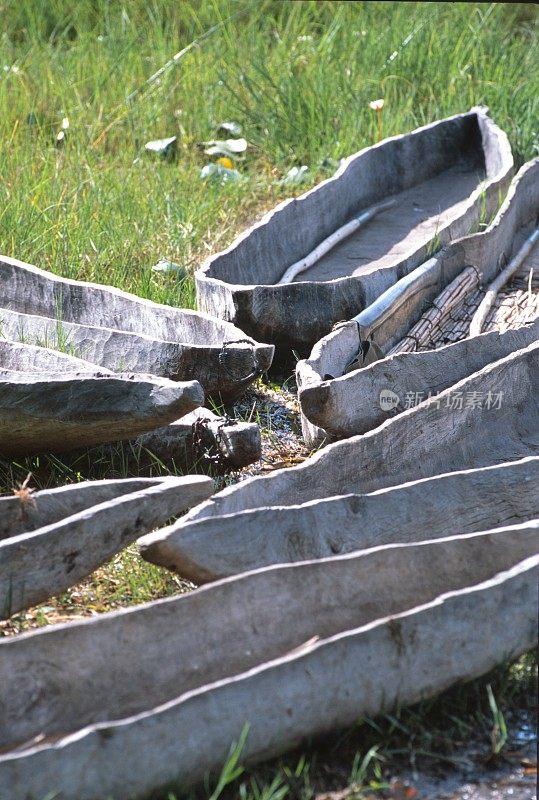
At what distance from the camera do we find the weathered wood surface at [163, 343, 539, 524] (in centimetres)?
305

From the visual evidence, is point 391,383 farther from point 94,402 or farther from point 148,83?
point 148,83

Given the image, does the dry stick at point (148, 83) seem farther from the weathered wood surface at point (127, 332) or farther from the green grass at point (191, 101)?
the weathered wood surface at point (127, 332)

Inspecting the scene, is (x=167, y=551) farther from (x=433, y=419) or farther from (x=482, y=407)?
(x=482, y=407)

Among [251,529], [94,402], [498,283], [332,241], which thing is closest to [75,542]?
[251,529]

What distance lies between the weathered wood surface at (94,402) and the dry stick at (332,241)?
2.14 m

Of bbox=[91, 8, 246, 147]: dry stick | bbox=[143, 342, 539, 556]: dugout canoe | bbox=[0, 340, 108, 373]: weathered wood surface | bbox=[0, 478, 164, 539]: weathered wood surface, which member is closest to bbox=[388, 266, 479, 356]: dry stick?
bbox=[143, 342, 539, 556]: dugout canoe

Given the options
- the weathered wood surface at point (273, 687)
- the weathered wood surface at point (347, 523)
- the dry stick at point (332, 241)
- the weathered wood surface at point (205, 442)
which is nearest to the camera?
the weathered wood surface at point (273, 687)

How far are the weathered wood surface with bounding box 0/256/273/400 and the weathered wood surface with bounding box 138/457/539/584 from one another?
998mm

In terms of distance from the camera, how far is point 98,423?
329 cm

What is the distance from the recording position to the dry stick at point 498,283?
15.8 ft

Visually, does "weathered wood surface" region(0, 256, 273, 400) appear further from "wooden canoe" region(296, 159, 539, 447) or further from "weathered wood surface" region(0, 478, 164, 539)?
"weathered wood surface" region(0, 478, 164, 539)

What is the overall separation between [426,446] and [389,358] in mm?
382

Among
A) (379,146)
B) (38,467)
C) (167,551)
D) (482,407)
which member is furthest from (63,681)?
(379,146)

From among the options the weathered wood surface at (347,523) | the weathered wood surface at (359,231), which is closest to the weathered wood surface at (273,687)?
the weathered wood surface at (347,523)
